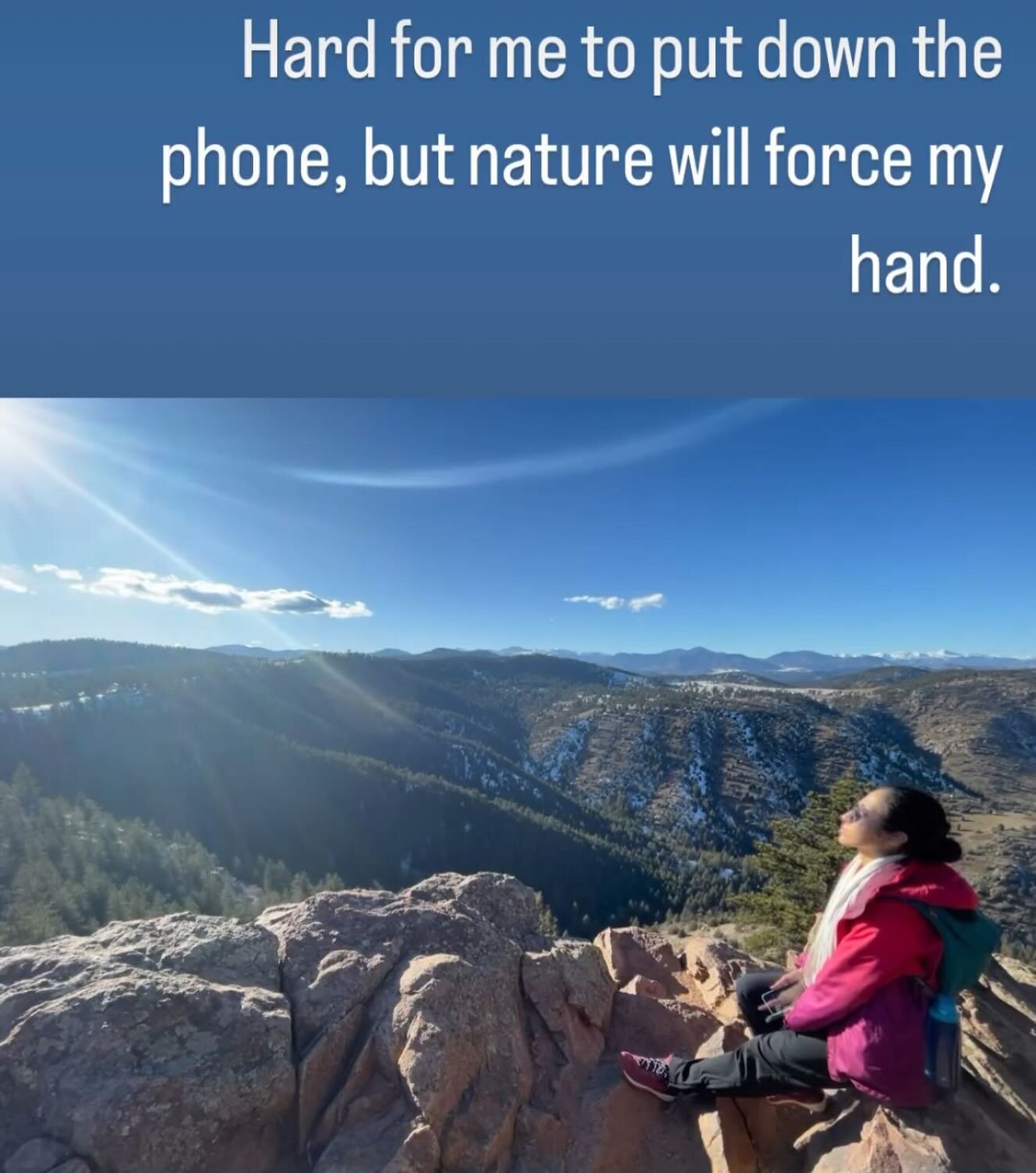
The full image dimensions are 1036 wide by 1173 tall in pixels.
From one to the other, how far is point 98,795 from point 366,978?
14086cm

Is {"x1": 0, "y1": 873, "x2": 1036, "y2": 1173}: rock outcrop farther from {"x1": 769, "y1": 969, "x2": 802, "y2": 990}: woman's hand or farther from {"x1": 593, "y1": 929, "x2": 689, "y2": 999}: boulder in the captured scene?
{"x1": 593, "y1": 929, "x2": 689, "y2": 999}: boulder

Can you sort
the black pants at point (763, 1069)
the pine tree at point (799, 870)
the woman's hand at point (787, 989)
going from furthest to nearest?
the pine tree at point (799, 870)
the woman's hand at point (787, 989)
the black pants at point (763, 1069)

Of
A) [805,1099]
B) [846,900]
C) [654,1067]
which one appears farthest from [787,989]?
[846,900]

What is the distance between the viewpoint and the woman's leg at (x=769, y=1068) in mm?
4898

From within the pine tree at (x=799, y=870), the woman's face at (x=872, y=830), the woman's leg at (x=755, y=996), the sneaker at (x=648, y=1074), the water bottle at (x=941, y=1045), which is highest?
the woman's face at (x=872, y=830)

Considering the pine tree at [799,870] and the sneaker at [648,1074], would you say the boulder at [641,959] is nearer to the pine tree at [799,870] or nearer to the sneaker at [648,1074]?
the sneaker at [648,1074]

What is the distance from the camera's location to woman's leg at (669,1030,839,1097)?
4.90 metres

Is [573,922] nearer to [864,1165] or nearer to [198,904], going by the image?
[198,904]

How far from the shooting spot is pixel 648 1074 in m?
6.02

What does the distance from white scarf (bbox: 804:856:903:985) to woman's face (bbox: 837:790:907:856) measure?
85mm

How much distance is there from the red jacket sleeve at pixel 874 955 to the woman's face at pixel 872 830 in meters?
0.40

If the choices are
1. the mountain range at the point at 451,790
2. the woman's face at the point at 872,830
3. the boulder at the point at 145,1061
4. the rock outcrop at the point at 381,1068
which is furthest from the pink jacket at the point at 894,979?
the mountain range at the point at 451,790

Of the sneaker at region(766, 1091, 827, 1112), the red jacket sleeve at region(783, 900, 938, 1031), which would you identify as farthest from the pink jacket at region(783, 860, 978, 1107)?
the sneaker at region(766, 1091, 827, 1112)

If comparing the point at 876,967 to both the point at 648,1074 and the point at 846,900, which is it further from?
the point at 648,1074
